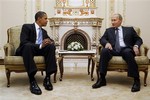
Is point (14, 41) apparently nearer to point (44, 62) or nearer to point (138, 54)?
point (44, 62)

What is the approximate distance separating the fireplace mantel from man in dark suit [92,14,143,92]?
179 centimetres

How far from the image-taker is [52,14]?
602 centimetres

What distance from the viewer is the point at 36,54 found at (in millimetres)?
3645

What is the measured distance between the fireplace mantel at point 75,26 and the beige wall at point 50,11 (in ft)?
1.26

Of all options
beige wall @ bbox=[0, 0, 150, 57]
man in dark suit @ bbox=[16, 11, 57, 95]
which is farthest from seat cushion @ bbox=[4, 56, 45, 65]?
beige wall @ bbox=[0, 0, 150, 57]

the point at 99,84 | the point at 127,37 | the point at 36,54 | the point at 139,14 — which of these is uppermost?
the point at 139,14

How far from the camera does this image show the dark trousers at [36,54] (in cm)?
337

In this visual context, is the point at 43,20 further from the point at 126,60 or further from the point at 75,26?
the point at 75,26

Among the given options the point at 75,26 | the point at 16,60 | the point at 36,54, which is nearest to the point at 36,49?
the point at 36,54

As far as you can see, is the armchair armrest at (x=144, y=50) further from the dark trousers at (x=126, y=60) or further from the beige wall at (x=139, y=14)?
the beige wall at (x=139, y=14)

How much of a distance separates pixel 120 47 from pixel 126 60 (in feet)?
1.22

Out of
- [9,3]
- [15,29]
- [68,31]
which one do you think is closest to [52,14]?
[68,31]

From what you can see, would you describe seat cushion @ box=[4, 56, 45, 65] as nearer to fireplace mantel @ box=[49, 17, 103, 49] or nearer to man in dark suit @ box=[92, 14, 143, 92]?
man in dark suit @ box=[92, 14, 143, 92]

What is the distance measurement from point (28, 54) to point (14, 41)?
0.78 metres
